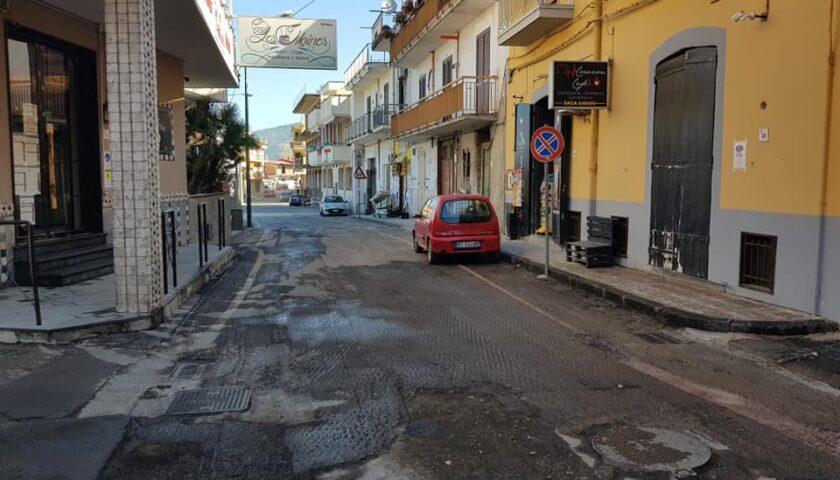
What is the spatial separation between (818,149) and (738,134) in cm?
153

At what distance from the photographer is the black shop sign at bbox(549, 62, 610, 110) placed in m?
13.4

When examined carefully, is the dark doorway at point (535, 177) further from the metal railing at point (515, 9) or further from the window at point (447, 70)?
the window at point (447, 70)

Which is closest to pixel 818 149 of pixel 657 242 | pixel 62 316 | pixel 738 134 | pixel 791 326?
pixel 738 134

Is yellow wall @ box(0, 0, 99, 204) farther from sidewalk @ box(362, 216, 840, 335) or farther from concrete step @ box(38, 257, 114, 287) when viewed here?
sidewalk @ box(362, 216, 840, 335)

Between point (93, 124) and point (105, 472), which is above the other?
point (93, 124)

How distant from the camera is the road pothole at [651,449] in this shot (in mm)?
4012

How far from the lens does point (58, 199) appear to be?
11.5 metres

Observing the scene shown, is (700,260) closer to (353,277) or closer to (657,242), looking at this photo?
(657,242)

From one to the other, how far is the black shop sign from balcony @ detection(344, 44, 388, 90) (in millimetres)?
25891

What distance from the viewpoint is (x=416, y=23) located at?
27.0 metres

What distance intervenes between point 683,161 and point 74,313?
9347mm

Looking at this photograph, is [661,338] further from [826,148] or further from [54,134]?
[54,134]

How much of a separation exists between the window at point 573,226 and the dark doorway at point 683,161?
11.2 feet

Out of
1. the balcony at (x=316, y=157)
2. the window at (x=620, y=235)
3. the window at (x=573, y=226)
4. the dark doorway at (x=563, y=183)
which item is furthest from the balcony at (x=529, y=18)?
the balcony at (x=316, y=157)
